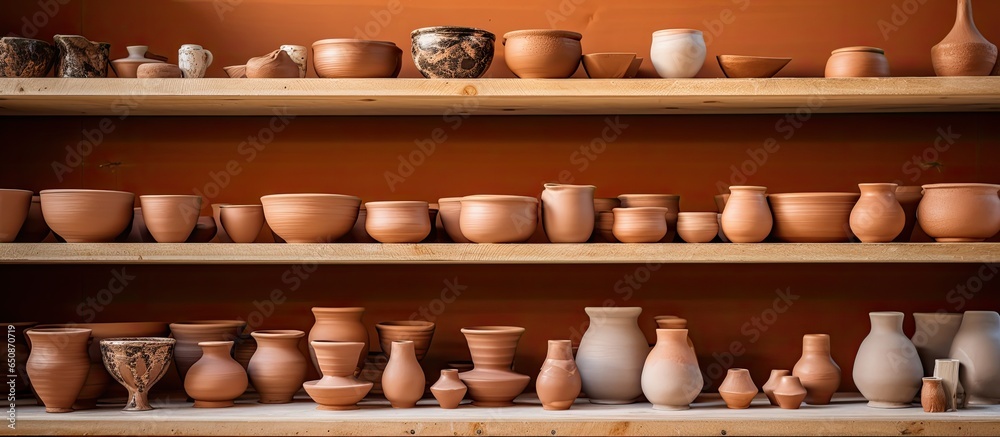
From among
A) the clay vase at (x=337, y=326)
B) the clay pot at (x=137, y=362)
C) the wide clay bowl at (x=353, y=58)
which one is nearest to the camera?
the clay pot at (x=137, y=362)

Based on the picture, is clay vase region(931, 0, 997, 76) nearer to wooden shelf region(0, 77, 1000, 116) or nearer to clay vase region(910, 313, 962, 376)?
wooden shelf region(0, 77, 1000, 116)

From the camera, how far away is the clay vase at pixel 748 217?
7.91 ft

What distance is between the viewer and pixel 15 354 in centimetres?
249

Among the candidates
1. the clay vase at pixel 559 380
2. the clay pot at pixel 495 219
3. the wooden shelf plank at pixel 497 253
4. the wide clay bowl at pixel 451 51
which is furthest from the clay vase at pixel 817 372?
the wide clay bowl at pixel 451 51

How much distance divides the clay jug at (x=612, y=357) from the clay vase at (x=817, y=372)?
0.44 meters

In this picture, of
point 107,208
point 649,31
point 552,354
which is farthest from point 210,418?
point 649,31

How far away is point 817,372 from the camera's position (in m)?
2.48

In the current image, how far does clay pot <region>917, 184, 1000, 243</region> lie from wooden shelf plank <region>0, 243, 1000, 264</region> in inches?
2.8

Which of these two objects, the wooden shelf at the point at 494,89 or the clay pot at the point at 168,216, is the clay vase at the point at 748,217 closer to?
the wooden shelf at the point at 494,89

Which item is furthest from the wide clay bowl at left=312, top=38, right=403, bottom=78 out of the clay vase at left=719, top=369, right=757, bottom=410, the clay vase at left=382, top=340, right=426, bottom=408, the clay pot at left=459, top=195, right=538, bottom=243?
the clay vase at left=719, top=369, right=757, bottom=410

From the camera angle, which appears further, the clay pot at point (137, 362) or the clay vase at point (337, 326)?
the clay vase at point (337, 326)

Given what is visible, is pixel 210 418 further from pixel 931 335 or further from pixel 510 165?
pixel 931 335

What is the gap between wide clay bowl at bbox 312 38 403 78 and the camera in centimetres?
244

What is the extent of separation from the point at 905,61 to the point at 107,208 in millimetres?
2442
